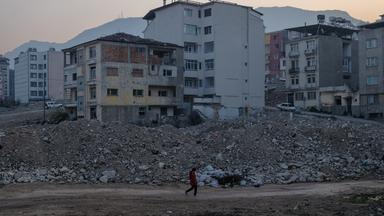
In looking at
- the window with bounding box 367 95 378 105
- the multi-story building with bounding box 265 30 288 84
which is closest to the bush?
the window with bounding box 367 95 378 105

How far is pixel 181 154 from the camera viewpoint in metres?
38.8

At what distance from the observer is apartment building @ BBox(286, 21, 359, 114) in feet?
288

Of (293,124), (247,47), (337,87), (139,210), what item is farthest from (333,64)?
(139,210)

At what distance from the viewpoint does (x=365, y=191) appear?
30.2 metres

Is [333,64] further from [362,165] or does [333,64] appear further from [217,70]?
[362,165]

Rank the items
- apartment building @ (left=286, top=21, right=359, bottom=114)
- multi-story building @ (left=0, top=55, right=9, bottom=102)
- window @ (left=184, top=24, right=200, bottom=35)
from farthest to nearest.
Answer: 1. multi-story building @ (left=0, top=55, right=9, bottom=102)
2. apartment building @ (left=286, top=21, right=359, bottom=114)
3. window @ (left=184, top=24, right=200, bottom=35)

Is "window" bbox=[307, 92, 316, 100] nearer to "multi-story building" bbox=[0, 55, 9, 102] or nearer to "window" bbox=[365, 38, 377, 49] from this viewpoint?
"window" bbox=[365, 38, 377, 49]

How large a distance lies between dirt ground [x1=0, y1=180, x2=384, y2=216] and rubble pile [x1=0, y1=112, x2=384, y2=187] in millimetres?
2320

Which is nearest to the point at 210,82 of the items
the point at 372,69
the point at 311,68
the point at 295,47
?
the point at 311,68

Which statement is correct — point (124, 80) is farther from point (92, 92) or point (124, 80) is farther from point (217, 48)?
point (217, 48)

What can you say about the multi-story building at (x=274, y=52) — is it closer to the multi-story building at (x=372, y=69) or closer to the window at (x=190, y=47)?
the multi-story building at (x=372, y=69)

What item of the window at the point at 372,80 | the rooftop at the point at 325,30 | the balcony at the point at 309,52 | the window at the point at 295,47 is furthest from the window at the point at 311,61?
the window at the point at 372,80

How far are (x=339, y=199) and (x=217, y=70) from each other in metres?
54.1

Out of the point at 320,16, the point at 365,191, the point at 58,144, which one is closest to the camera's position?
the point at 365,191
